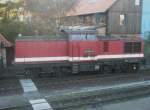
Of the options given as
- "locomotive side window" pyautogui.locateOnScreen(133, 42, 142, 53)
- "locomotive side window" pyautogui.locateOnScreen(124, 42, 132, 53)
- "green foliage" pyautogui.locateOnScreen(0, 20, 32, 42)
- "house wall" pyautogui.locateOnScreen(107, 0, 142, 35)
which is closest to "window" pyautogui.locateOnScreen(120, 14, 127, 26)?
"house wall" pyautogui.locateOnScreen(107, 0, 142, 35)

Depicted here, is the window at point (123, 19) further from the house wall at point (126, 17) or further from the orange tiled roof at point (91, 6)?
the orange tiled roof at point (91, 6)

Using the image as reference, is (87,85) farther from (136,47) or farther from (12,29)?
(12,29)

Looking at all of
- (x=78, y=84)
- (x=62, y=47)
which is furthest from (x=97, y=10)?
(x=78, y=84)

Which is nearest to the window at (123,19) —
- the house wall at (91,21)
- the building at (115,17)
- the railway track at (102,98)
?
the building at (115,17)

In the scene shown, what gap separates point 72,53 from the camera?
872 inches

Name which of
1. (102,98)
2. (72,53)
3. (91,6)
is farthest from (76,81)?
(91,6)

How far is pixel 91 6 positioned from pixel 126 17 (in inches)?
203

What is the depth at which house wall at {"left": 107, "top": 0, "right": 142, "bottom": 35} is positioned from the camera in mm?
36219

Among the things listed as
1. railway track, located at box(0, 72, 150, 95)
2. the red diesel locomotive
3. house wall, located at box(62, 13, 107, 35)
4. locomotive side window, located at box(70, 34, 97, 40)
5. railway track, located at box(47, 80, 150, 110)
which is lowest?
railway track, located at box(0, 72, 150, 95)

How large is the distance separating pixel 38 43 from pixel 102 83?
4902mm

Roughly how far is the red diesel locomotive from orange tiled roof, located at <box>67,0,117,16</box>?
12.8 metres

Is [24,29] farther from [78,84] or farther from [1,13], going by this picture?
[78,84]

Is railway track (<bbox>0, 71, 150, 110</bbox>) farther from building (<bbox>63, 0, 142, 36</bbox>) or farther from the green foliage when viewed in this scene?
building (<bbox>63, 0, 142, 36</bbox>)

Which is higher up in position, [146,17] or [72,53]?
[146,17]
